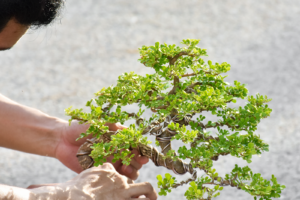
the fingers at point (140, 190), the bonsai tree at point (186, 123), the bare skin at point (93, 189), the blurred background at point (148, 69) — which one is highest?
the blurred background at point (148, 69)

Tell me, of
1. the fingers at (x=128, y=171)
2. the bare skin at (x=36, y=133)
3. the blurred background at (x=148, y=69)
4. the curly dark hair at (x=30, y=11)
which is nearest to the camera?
the curly dark hair at (x=30, y=11)

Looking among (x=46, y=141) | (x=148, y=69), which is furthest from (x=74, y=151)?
(x=148, y=69)

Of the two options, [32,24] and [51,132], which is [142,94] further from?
[51,132]

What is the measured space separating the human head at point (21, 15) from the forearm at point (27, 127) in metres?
0.48

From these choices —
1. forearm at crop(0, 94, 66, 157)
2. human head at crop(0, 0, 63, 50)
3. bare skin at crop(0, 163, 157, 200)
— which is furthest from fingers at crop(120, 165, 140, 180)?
human head at crop(0, 0, 63, 50)

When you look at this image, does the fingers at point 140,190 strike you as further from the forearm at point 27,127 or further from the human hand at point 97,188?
the forearm at point 27,127

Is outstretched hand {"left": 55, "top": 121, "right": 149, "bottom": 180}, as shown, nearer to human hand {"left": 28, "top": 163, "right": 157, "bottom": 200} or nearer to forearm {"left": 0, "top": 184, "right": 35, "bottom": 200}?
human hand {"left": 28, "top": 163, "right": 157, "bottom": 200}

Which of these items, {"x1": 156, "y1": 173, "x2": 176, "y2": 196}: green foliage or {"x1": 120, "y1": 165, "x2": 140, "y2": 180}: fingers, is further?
{"x1": 120, "y1": 165, "x2": 140, "y2": 180}: fingers

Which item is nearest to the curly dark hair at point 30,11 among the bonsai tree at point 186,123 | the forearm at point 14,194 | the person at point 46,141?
the person at point 46,141

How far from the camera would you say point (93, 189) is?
965 mm

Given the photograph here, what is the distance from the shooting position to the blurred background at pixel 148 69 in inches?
84.5

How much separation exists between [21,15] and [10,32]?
0.08 m

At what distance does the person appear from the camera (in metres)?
0.84

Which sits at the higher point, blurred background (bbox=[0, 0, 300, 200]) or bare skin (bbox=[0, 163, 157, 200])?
blurred background (bbox=[0, 0, 300, 200])
